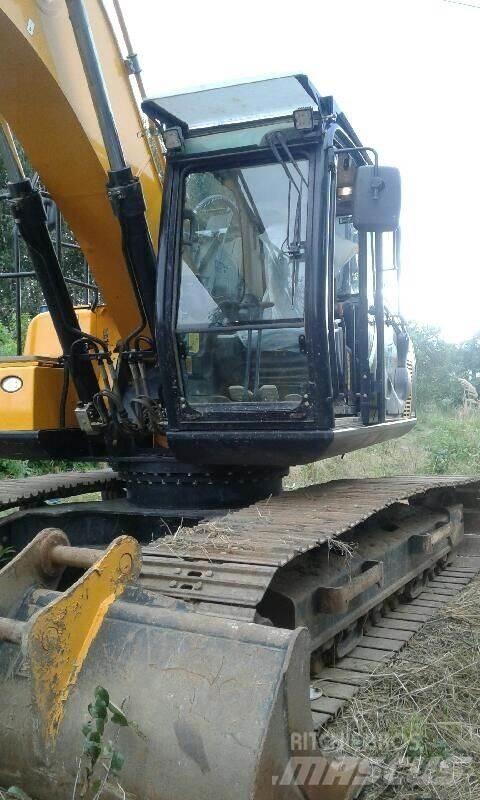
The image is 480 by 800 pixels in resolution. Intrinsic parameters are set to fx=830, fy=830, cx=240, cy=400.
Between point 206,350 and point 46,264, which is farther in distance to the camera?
point 46,264

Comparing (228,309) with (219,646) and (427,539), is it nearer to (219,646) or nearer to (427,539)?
(427,539)


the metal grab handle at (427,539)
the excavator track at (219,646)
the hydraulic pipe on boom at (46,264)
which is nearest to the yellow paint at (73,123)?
the hydraulic pipe on boom at (46,264)

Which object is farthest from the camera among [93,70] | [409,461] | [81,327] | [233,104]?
[409,461]

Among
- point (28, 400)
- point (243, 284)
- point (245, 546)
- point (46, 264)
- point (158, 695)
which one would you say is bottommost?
point (158, 695)

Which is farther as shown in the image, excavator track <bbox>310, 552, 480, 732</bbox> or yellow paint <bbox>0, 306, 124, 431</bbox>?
yellow paint <bbox>0, 306, 124, 431</bbox>

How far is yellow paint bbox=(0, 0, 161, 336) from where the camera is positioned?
3.53 metres

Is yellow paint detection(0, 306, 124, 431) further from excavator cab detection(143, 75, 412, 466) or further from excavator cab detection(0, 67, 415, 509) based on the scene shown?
excavator cab detection(143, 75, 412, 466)

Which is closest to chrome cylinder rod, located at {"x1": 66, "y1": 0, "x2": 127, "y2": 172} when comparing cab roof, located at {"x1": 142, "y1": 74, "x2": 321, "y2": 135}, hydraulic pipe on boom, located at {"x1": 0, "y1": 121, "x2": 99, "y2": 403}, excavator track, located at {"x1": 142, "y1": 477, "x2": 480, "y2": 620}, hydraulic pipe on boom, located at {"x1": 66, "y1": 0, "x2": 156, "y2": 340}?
hydraulic pipe on boom, located at {"x1": 66, "y1": 0, "x2": 156, "y2": 340}

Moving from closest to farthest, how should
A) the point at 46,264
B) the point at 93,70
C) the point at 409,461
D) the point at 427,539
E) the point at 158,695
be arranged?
1. the point at 158,695
2. the point at 93,70
3. the point at 46,264
4. the point at 427,539
5. the point at 409,461

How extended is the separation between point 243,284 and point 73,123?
1077mm

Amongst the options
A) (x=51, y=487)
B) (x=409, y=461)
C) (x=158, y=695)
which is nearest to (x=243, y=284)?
(x=51, y=487)

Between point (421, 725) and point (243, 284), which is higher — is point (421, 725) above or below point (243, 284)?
below

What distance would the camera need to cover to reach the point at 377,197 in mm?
3842

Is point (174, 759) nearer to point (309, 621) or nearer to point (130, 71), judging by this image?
point (309, 621)
